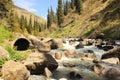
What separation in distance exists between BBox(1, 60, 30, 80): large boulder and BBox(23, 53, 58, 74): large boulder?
2.80 metres

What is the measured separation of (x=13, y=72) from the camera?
15.4 m

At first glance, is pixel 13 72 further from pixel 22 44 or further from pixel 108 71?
pixel 22 44

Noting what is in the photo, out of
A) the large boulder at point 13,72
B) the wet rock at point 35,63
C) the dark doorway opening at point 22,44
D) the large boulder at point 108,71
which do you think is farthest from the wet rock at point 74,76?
the dark doorway opening at point 22,44

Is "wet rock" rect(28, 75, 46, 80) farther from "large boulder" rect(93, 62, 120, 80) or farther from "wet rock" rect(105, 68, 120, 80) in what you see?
"wet rock" rect(105, 68, 120, 80)

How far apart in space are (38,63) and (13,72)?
14.5 ft

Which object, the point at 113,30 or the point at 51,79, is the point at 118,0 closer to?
the point at 113,30

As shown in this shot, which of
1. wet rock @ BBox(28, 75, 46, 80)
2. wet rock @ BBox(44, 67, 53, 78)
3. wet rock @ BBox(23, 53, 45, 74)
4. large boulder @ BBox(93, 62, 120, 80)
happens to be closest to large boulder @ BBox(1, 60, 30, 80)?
wet rock @ BBox(28, 75, 46, 80)

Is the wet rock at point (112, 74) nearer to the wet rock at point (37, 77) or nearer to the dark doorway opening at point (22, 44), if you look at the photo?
the wet rock at point (37, 77)

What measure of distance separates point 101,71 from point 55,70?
431cm

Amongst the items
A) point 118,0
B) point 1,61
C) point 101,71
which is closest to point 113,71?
point 101,71

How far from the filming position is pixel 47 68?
65.5 ft

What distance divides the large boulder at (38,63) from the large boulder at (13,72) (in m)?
2.80

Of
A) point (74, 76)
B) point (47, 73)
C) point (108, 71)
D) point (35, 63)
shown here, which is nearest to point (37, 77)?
point (47, 73)

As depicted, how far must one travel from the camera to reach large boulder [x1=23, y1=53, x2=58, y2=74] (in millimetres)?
19344
